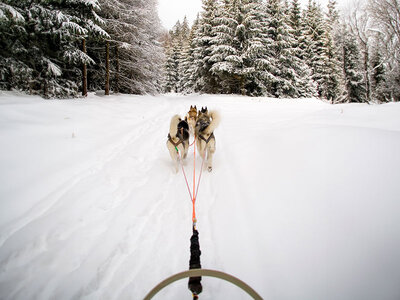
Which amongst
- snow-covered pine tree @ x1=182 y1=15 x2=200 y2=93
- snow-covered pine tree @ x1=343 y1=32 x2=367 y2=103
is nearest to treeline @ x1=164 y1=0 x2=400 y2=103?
snow-covered pine tree @ x1=343 y1=32 x2=367 y2=103

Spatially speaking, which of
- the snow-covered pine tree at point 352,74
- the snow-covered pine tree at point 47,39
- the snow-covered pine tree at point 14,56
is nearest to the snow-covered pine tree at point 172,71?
the snow-covered pine tree at point 352,74

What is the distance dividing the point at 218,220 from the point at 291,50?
20.3 m

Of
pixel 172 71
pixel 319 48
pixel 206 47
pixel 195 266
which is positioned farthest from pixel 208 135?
pixel 172 71

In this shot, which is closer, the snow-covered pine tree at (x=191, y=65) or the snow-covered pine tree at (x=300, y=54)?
the snow-covered pine tree at (x=300, y=54)

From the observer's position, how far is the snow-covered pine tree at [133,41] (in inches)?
506

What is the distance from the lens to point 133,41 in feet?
48.3

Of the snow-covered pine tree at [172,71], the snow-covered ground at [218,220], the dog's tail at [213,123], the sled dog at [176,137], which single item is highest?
the snow-covered pine tree at [172,71]

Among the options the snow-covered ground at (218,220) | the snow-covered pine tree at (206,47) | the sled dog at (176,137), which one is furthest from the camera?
the snow-covered pine tree at (206,47)

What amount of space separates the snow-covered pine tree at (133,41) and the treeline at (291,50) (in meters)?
5.78

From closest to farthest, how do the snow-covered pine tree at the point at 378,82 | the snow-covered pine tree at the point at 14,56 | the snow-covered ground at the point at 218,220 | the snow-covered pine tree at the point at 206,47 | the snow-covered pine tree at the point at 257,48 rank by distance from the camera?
the snow-covered ground at the point at 218,220 < the snow-covered pine tree at the point at 14,56 < the snow-covered pine tree at the point at 257,48 < the snow-covered pine tree at the point at 206,47 < the snow-covered pine tree at the point at 378,82

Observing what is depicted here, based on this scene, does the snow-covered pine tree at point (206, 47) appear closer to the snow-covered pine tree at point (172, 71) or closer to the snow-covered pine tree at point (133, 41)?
the snow-covered pine tree at point (133, 41)

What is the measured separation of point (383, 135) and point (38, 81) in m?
12.5

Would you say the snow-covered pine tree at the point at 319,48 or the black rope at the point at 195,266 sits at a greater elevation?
the snow-covered pine tree at the point at 319,48

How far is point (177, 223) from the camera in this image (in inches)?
96.2
